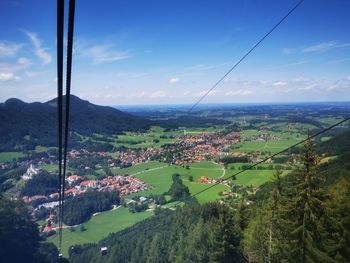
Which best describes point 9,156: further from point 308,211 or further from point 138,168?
point 308,211

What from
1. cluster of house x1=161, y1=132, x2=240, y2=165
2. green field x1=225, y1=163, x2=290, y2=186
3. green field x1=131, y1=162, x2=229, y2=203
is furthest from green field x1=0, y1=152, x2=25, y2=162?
green field x1=225, y1=163, x2=290, y2=186

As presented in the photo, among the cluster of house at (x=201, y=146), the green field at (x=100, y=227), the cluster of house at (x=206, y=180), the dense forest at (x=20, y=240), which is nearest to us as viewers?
the dense forest at (x=20, y=240)

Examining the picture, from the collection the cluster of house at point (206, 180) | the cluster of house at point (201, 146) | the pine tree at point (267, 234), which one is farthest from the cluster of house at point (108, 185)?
the pine tree at point (267, 234)

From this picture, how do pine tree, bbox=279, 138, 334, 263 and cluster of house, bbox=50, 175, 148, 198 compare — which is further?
cluster of house, bbox=50, 175, 148, 198

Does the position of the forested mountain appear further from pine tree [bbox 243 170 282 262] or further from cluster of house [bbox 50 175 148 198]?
pine tree [bbox 243 170 282 262]

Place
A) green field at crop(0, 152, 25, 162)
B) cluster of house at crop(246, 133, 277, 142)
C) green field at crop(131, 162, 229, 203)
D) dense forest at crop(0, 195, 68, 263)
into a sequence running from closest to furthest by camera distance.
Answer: dense forest at crop(0, 195, 68, 263) → green field at crop(131, 162, 229, 203) → cluster of house at crop(246, 133, 277, 142) → green field at crop(0, 152, 25, 162)

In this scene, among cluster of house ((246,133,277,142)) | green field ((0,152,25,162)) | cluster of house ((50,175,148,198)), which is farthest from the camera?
green field ((0,152,25,162))

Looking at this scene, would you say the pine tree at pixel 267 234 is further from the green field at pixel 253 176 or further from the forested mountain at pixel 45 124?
the forested mountain at pixel 45 124
